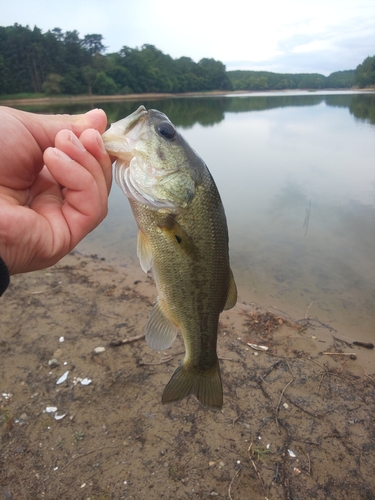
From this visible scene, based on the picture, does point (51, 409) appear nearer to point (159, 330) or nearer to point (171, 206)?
point (159, 330)

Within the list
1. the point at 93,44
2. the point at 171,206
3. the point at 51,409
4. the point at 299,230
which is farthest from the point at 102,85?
the point at 171,206

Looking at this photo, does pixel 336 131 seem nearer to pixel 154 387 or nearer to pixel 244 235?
pixel 244 235

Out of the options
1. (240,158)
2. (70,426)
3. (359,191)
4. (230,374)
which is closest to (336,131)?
(240,158)

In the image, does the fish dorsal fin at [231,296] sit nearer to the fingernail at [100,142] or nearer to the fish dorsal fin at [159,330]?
the fish dorsal fin at [159,330]

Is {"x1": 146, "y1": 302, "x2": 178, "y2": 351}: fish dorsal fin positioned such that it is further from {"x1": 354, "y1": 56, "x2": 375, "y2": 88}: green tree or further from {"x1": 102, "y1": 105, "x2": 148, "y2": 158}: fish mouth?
{"x1": 354, "y1": 56, "x2": 375, "y2": 88}: green tree

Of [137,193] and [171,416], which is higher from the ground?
[137,193]

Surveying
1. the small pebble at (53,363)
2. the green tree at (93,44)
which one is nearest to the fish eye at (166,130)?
the small pebble at (53,363)
